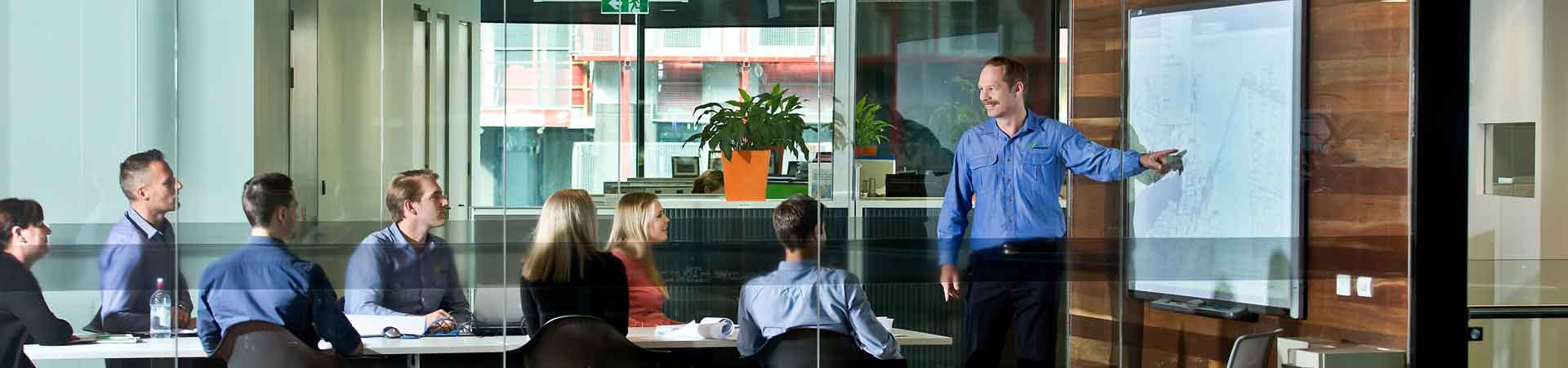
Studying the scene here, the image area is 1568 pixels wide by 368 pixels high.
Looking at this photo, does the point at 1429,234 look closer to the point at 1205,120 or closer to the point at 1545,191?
the point at 1545,191

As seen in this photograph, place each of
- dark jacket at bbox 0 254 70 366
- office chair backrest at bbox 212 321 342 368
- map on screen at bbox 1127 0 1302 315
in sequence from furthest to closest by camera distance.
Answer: map on screen at bbox 1127 0 1302 315
dark jacket at bbox 0 254 70 366
office chair backrest at bbox 212 321 342 368

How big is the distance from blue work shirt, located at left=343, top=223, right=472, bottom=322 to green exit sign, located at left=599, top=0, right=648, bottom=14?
89cm

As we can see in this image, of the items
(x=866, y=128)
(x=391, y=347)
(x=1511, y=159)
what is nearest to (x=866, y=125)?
(x=866, y=128)

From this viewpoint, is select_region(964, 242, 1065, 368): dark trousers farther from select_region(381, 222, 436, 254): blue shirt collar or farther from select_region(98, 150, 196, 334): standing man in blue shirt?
select_region(98, 150, 196, 334): standing man in blue shirt

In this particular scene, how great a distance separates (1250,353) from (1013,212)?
0.92 meters

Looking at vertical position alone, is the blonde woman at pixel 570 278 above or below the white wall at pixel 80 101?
below

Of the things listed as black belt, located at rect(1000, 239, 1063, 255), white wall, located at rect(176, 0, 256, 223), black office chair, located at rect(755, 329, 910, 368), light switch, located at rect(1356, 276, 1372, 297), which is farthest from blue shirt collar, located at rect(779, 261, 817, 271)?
light switch, located at rect(1356, 276, 1372, 297)

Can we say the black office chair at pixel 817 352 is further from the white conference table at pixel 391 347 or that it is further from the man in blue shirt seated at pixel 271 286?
the man in blue shirt seated at pixel 271 286

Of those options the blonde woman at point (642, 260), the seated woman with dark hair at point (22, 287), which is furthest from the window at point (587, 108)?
the seated woman with dark hair at point (22, 287)

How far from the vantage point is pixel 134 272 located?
4.26 meters

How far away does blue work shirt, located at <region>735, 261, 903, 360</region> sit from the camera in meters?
4.35

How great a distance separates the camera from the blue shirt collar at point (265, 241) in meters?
4.22

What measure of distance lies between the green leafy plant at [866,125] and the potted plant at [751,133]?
0.13m

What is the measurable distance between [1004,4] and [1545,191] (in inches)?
74.2
